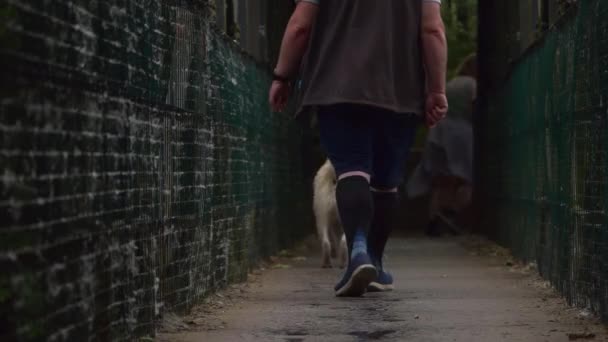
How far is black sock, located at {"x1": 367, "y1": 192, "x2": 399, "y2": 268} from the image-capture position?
7977 mm

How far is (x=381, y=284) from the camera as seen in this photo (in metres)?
8.18

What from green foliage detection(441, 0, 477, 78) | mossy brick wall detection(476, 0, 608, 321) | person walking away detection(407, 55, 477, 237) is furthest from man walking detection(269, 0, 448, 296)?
green foliage detection(441, 0, 477, 78)

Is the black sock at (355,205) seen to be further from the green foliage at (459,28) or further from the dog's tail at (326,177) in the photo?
the green foliage at (459,28)

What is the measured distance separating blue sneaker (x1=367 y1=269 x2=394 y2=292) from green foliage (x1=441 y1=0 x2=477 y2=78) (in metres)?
11.4

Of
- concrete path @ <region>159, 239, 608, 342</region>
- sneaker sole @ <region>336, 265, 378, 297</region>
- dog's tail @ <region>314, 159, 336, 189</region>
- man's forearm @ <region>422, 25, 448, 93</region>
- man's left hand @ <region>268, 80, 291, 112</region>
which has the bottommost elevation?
concrete path @ <region>159, 239, 608, 342</region>

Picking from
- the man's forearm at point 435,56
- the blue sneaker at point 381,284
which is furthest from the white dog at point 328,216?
the man's forearm at point 435,56

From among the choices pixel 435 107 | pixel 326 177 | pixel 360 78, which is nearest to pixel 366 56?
pixel 360 78

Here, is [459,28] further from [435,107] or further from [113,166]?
[113,166]

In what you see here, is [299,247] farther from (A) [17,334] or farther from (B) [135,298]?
(A) [17,334]

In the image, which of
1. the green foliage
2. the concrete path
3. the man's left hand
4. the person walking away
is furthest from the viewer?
the green foliage

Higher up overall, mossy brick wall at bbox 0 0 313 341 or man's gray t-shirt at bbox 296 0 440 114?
man's gray t-shirt at bbox 296 0 440 114

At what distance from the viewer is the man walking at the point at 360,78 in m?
7.34

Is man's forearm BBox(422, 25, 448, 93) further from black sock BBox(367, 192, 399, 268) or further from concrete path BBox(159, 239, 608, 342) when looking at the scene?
concrete path BBox(159, 239, 608, 342)

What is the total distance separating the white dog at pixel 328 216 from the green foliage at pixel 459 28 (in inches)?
331
